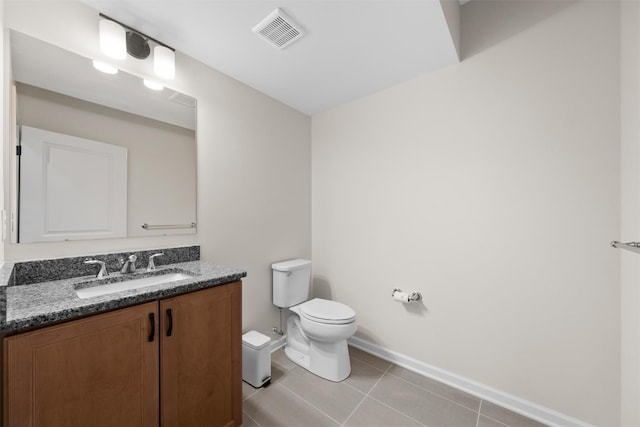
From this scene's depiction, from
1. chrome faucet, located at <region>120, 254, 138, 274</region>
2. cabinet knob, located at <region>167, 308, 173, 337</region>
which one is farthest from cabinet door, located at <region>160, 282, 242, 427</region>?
chrome faucet, located at <region>120, 254, 138, 274</region>

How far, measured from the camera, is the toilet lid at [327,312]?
1854 millimetres

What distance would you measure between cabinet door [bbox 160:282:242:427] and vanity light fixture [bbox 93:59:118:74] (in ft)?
4.32

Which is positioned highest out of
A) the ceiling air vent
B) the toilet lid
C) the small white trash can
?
the ceiling air vent

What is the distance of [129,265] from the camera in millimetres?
1429

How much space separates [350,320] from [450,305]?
2.43 ft

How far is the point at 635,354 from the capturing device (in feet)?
3.83

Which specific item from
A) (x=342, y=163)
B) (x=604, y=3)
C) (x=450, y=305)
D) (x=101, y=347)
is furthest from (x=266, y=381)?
(x=604, y=3)

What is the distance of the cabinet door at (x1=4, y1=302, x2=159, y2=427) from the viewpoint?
2.60ft

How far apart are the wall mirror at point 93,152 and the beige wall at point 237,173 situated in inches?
2.7

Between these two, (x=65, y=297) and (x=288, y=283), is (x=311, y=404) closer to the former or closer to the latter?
(x=288, y=283)

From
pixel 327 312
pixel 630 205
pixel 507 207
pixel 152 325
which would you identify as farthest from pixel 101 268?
pixel 630 205

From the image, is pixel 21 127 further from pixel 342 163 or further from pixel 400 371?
pixel 400 371

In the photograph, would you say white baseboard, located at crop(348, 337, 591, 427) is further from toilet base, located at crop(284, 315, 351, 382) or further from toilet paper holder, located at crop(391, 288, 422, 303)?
toilet paper holder, located at crop(391, 288, 422, 303)

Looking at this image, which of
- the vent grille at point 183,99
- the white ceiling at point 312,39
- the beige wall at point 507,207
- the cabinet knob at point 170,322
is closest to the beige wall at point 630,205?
the beige wall at point 507,207
